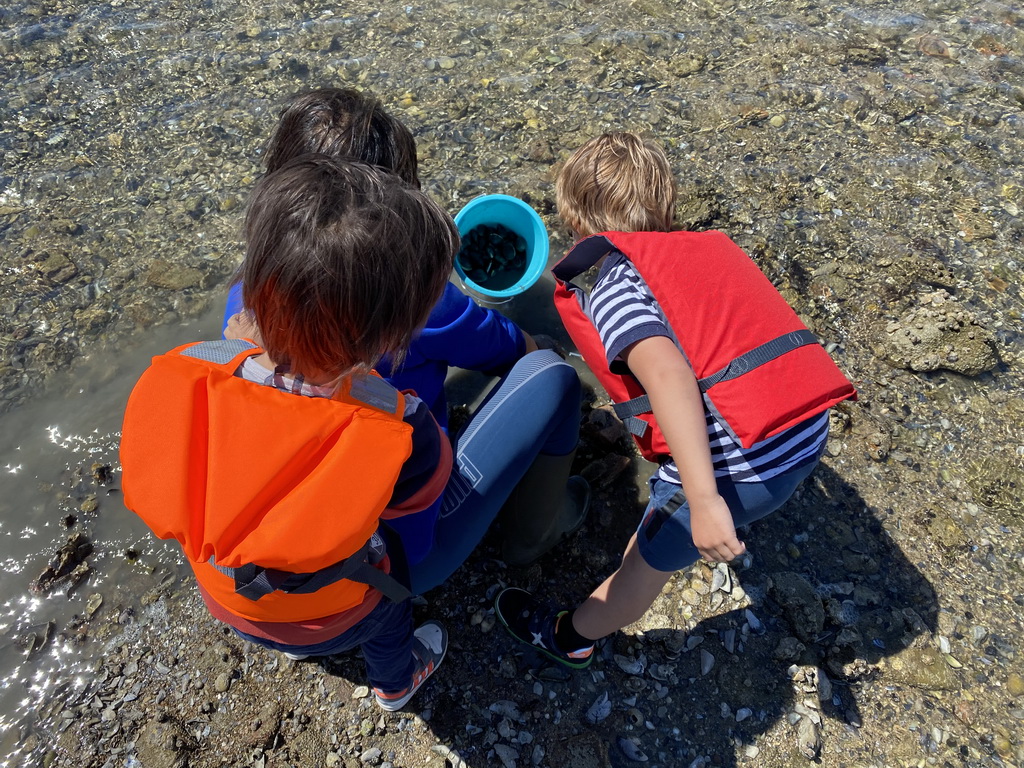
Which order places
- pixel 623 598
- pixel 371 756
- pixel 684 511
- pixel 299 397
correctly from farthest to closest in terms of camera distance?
1. pixel 371 756
2. pixel 623 598
3. pixel 684 511
4. pixel 299 397

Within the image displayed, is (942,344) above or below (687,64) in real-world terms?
below

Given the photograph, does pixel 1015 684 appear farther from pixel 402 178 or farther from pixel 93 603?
pixel 93 603

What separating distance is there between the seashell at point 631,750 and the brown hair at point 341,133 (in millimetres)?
2226

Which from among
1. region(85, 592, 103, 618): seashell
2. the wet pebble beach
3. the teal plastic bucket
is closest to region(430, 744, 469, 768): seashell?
the wet pebble beach

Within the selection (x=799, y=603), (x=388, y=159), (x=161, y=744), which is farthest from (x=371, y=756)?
(x=388, y=159)

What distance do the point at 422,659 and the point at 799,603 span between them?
5.25 feet

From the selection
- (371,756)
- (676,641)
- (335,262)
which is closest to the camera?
(335,262)

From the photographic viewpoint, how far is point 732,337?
2.08m

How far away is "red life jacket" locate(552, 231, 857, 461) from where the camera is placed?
204 centimetres

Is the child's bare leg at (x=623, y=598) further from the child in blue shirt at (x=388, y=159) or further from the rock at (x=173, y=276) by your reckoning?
the rock at (x=173, y=276)

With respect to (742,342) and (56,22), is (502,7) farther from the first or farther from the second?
(742,342)

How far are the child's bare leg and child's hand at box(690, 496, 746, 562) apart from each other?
0.41m

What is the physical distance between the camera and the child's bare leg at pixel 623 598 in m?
2.39

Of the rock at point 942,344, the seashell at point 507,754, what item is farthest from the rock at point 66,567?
the rock at point 942,344
